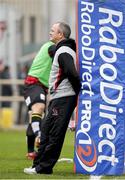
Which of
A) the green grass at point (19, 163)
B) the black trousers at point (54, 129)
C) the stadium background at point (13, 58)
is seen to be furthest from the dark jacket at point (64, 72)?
the stadium background at point (13, 58)

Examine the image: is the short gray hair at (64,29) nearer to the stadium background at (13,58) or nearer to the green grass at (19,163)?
the green grass at (19,163)

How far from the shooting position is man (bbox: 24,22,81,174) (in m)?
12.6

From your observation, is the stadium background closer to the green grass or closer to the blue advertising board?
the green grass

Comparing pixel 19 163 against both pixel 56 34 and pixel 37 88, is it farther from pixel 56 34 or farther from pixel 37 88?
pixel 56 34

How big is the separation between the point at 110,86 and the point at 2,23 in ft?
59.2

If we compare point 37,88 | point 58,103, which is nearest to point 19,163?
point 37,88

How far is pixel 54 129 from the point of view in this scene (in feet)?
41.5

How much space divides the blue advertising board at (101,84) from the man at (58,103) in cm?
17

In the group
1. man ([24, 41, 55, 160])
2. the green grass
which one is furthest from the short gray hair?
man ([24, 41, 55, 160])

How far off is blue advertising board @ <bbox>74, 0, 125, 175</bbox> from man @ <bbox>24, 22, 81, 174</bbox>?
17 centimetres

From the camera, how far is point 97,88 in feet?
40.8

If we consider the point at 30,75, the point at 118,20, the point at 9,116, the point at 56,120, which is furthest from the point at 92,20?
the point at 9,116

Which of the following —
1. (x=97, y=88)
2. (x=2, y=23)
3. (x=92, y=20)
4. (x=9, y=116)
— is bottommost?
(x=9, y=116)

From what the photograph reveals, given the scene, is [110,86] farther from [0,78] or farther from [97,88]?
[0,78]
